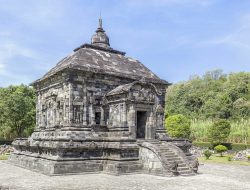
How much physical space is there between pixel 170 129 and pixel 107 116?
28985mm

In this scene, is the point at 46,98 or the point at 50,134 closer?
the point at 50,134

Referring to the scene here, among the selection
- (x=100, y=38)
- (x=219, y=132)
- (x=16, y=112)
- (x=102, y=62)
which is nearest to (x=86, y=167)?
(x=102, y=62)

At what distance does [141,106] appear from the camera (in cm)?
2161

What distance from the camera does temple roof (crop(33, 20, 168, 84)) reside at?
22531mm

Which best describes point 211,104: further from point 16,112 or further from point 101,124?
point 101,124

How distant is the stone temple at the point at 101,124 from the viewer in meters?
18.9

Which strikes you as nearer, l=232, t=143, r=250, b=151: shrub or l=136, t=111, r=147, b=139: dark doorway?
l=136, t=111, r=147, b=139: dark doorway

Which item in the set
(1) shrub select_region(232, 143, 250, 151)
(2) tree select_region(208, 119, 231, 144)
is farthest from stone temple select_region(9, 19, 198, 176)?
(2) tree select_region(208, 119, 231, 144)

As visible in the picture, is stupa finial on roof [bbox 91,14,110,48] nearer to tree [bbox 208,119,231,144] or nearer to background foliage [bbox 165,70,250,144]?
tree [bbox 208,119,231,144]

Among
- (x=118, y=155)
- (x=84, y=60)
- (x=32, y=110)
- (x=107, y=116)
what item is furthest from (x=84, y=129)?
(x=32, y=110)

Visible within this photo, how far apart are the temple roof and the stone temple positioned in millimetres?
74

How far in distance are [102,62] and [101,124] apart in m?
5.05

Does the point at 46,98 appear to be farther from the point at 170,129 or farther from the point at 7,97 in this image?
the point at 170,129

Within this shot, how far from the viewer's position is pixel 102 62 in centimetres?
2425
